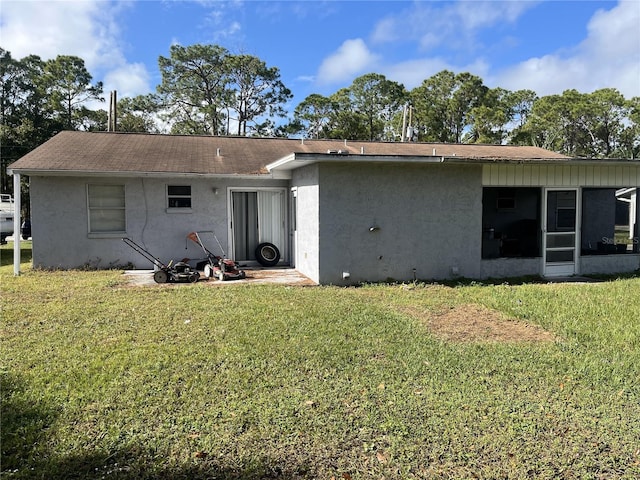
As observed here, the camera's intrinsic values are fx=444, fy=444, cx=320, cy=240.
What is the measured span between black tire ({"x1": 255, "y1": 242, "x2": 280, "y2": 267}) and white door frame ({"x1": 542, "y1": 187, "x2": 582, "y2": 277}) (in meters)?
6.96

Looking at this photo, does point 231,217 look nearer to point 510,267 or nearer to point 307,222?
point 307,222

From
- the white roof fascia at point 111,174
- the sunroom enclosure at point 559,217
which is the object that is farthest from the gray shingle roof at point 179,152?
the sunroom enclosure at point 559,217

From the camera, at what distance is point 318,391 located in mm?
4188

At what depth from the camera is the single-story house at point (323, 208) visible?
31.7ft

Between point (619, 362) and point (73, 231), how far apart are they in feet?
38.3

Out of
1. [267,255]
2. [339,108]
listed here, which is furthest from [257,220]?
[339,108]

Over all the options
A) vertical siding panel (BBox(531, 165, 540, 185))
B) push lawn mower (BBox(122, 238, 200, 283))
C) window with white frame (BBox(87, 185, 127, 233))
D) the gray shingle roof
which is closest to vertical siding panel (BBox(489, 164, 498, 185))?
the gray shingle roof

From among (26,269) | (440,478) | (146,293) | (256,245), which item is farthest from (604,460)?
(26,269)

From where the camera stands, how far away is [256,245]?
1297 centimetres

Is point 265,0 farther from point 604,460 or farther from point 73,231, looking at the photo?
point 604,460

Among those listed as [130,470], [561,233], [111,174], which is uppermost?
[111,174]

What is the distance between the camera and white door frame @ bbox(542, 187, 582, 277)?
35.6 feet

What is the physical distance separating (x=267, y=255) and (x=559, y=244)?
760 cm

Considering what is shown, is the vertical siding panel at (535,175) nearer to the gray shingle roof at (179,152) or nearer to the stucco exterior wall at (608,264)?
the gray shingle roof at (179,152)
